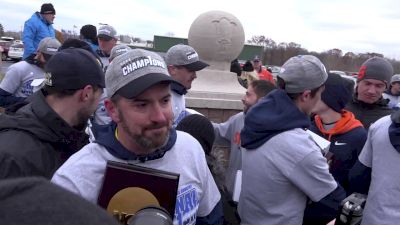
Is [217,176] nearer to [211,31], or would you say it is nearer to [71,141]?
[71,141]

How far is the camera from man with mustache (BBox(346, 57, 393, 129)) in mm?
3680

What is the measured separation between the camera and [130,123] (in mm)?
1743

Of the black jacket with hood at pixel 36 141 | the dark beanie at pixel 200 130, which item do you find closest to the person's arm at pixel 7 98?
the black jacket with hood at pixel 36 141

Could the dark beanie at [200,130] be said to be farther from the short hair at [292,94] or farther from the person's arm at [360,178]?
the person's arm at [360,178]

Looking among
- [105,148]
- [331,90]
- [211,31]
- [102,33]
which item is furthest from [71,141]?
[102,33]

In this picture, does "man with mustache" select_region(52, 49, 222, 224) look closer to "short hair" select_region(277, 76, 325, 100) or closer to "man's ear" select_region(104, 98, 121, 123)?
"man's ear" select_region(104, 98, 121, 123)

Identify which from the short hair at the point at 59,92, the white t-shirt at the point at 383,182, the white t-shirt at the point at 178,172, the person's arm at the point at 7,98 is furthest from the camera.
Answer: the person's arm at the point at 7,98

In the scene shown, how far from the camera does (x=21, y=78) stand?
430 centimetres

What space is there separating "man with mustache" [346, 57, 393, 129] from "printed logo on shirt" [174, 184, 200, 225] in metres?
2.55

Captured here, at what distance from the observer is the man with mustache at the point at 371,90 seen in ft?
12.1

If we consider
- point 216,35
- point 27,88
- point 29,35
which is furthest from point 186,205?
point 29,35

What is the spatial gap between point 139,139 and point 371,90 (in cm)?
287

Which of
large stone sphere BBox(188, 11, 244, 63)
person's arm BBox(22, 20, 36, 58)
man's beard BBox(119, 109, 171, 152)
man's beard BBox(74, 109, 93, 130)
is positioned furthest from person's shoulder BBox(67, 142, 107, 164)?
person's arm BBox(22, 20, 36, 58)

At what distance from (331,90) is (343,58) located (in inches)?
2062
